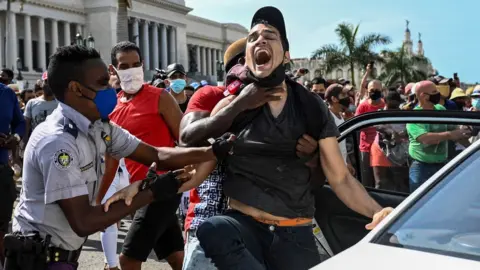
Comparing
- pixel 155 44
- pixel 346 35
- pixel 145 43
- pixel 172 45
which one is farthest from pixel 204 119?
pixel 172 45

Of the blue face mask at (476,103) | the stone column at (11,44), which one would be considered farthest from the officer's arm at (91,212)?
the stone column at (11,44)

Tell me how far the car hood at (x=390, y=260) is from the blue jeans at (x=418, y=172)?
229 centimetres

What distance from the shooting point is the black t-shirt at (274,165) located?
3139mm

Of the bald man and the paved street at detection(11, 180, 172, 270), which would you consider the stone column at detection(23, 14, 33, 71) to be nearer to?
the paved street at detection(11, 180, 172, 270)

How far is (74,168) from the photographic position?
291cm

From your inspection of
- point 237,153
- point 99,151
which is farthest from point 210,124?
point 99,151

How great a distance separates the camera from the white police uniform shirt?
2.87 m

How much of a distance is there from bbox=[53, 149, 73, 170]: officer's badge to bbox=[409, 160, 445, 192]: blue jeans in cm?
249

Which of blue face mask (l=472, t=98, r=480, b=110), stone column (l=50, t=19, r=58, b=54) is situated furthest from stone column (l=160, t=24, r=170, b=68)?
blue face mask (l=472, t=98, r=480, b=110)

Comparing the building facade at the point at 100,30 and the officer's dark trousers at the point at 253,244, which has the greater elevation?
the building facade at the point at 100,30

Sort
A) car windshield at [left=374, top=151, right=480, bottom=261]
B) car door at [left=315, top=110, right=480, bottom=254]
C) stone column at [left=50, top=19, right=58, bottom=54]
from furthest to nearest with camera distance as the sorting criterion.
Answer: stone column at [left=50, top=19, right=58, bottom=54] < car door at [left=315, top=110, right=480, bottom=254] < car windshield at [left=374, top=151, right=480, bottom=261]

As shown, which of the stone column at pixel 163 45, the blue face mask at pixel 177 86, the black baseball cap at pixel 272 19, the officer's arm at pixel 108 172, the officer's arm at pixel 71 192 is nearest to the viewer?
the officer's arm at pixel 71 192

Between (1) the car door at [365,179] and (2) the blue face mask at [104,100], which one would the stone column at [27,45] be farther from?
(2) the blue face mask at [104,100]

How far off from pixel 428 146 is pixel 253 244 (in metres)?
1.82
